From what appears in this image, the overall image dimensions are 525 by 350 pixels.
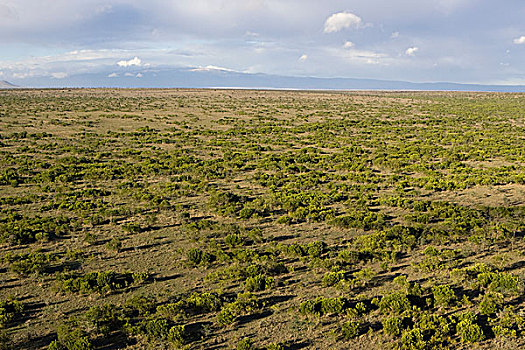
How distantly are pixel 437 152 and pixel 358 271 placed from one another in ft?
90.4

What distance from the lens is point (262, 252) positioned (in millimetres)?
15992

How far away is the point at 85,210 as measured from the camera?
2086cm

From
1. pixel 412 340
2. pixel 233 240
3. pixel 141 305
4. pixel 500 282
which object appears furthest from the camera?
pixel 233 240

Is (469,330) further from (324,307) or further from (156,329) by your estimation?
(156,329)

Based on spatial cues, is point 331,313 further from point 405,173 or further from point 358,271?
point 405,173

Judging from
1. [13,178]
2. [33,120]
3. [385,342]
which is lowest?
[385,342]

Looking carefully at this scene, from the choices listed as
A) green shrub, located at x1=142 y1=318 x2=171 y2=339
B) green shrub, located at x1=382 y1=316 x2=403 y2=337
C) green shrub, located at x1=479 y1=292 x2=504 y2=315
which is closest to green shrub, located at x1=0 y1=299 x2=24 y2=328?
green shrub, located at x1=142 y1=318 x2=171 y2=339

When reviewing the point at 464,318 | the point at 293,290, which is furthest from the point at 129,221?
the point at 464,318

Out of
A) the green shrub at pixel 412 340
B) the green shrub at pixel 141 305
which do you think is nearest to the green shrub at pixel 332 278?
the green shrub at pixel 412 340

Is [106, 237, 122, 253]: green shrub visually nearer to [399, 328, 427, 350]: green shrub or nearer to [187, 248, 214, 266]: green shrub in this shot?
[187, 248, 214, 266]: green shrub

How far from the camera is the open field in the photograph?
11.0 meters

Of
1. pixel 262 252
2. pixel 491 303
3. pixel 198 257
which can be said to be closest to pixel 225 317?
pixel 198 257

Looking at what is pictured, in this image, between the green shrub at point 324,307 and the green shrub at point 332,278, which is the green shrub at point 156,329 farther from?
the green shrub at point 332,278

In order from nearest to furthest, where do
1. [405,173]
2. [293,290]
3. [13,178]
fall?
[293,290] → [13,178] → [405,173]
